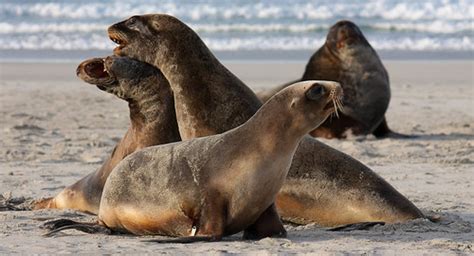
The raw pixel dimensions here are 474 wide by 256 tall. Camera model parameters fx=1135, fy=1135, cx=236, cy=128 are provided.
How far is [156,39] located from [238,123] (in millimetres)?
795

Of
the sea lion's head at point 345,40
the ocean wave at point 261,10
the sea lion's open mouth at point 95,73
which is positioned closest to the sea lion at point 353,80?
the sea lion's head at point 345,40

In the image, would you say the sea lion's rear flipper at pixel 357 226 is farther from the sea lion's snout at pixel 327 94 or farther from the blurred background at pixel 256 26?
the blurred background at pixel 256 26

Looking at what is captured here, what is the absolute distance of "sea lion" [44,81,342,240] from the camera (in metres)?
5.26

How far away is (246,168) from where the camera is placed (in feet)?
17.3

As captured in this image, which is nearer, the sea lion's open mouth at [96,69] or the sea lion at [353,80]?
the sea lion's open mouth at [96,69]

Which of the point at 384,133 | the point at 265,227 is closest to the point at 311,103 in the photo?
the point at 265,227

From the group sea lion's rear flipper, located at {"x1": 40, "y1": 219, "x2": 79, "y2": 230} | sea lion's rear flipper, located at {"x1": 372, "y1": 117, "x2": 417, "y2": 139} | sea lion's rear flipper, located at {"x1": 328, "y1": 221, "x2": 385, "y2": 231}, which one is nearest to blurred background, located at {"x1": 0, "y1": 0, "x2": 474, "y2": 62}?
sea lion's rear flipper, located at {"x1": 372, "y1": 117, "x2": 417, "y2": 139}

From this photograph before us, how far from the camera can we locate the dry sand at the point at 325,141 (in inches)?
209

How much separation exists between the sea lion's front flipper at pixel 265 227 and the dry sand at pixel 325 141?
79mm

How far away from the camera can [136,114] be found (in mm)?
6922

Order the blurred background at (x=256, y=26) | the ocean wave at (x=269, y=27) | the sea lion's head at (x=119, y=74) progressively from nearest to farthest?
the sea lion's head at (x=119, y=74), the blurred background at (x=256, y=26), the ocean wave at (x=269, y=27)

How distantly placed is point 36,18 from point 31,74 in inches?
516

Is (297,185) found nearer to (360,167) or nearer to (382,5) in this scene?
(360,167)

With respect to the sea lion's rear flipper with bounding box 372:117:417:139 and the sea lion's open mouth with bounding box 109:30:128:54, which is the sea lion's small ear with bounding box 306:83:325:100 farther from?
the sea lion's rear flipper with bounding box 372:117:417:139
